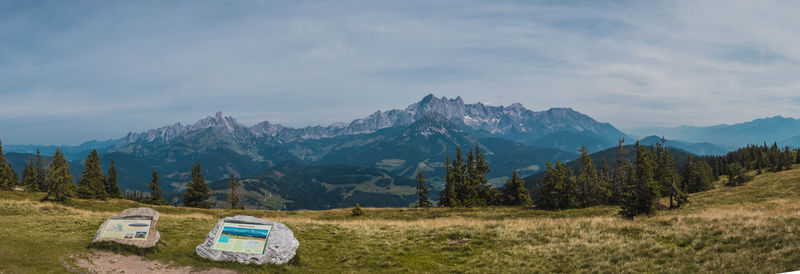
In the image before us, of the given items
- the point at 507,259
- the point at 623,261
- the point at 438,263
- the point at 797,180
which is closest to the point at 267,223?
the point at 438,263

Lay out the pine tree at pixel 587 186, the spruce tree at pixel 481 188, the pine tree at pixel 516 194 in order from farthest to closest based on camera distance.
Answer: the spruce tree at pixel 481 188, the pine tree at pixel 516 194, the pine tree at pixel 587 186

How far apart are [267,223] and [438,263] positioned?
10874 mm

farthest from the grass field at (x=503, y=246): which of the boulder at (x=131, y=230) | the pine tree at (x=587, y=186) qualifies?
the pine tree at (x=587, y=186)

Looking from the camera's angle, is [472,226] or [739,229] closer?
[739,229]

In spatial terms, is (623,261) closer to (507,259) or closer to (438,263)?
(507,259)

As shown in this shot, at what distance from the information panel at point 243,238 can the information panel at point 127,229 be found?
4.77 metres

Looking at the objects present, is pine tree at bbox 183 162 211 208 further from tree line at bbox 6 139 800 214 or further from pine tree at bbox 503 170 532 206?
pine tree at bbox 503 170 532 206

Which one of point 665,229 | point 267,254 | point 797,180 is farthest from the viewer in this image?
point 797,180

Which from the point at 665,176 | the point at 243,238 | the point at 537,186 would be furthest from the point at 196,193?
the point at 665,176

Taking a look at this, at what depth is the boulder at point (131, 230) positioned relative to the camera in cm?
2222

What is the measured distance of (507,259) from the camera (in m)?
20.8

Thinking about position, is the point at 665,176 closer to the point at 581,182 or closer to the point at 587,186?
the point at 587,186

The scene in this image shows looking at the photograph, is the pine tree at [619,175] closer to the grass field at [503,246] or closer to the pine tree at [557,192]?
the pine tree at [557,192]

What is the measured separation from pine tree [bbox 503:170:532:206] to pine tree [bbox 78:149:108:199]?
314 feet
